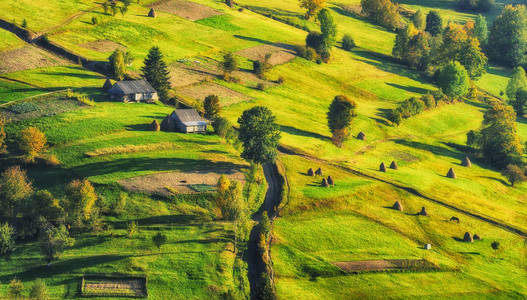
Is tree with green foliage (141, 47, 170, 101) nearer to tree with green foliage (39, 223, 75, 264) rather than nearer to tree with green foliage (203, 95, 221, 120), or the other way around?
tree with green foliage (203, 95, 221, 120)

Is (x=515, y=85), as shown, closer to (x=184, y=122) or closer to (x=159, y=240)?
(x=184, y=122)

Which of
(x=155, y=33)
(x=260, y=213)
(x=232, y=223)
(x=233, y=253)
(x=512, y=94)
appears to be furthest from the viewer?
(x=512, y=94)

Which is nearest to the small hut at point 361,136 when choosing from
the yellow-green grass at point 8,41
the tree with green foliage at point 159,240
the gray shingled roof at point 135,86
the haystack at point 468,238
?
the haystack at point 468,238

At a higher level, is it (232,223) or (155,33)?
(155,33)

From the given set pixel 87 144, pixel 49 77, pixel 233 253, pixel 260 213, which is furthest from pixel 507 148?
pixel 49 77

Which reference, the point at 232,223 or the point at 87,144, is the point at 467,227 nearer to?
the point at 232,223

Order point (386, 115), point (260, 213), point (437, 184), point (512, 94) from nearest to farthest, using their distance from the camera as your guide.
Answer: point (260, 213)
point (437, 184)
point (386, 115)
point (512, 94)

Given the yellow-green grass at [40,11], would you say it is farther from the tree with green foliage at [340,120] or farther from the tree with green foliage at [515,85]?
the tree with green foliage at [515,85]
